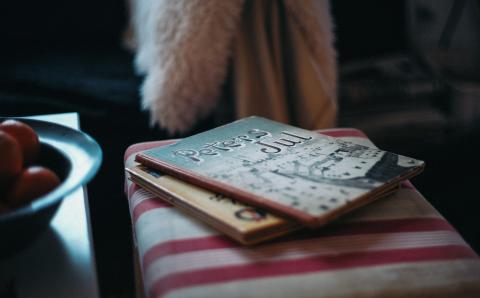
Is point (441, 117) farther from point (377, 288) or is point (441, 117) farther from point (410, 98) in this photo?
point (377, 288)

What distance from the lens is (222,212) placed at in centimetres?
54

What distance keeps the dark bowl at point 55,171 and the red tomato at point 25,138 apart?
0.02 meters

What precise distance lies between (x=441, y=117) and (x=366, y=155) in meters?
0.75

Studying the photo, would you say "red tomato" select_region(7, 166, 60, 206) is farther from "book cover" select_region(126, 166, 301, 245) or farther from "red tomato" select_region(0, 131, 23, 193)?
"book cover" select_region(126, 166, 301, 245)

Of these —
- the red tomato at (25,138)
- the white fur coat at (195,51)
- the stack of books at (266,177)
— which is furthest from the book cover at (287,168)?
the white fur coat at (195,51)

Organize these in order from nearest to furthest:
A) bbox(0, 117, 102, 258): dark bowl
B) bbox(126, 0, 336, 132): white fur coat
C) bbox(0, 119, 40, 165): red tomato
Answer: bbox(0, 117, 102, 258): dark bowl
bbox(0, 119, 40, 165): red tomato
bbox(126, 0, 336, 132): white fur coat

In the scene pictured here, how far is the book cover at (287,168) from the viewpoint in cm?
Result: 54

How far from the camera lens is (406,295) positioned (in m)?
0.48

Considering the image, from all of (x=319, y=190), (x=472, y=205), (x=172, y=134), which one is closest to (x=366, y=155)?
(x=319, y=190)

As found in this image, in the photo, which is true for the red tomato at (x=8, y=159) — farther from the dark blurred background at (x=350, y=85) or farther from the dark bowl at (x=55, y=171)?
the dark blurred background at (x=350, y=85)

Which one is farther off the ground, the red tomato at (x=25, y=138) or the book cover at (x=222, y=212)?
the red tomato at (x=25, y=138)

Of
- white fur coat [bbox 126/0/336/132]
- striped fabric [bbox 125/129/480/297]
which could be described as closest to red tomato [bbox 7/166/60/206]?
striped fabric [bbox 125/129/480/297]

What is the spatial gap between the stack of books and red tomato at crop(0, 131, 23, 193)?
5.9 inches

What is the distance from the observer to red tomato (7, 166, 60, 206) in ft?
1.69
